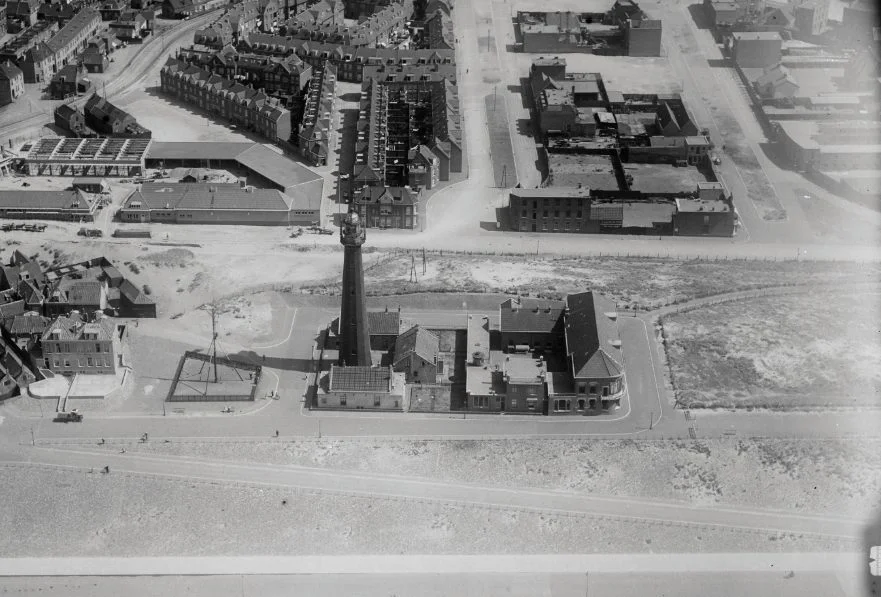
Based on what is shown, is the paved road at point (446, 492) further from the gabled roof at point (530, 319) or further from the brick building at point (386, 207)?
the brick building at point (386, 207)

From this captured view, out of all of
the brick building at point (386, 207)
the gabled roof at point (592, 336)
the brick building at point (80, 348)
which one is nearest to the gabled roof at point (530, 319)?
the gabled roof at point (592, 336)

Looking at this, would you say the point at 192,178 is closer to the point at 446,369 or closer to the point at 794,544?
the point at 446,369

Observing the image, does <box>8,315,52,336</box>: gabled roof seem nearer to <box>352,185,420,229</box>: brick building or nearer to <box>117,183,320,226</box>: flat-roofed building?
<box>117,183,320,226</box>: flat-roofed building

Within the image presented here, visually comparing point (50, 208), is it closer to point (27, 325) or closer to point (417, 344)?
point (27, 325)

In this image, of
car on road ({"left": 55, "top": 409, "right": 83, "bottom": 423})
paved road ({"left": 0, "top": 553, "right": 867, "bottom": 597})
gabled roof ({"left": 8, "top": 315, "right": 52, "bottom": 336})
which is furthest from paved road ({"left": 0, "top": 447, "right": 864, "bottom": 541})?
gabled roof ({"left": 8, "top": 315, "right": 52, "bottom": 336})

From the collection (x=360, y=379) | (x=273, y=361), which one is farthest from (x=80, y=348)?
(x=360, y=379)

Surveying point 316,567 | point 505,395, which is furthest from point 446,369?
point 316,567
